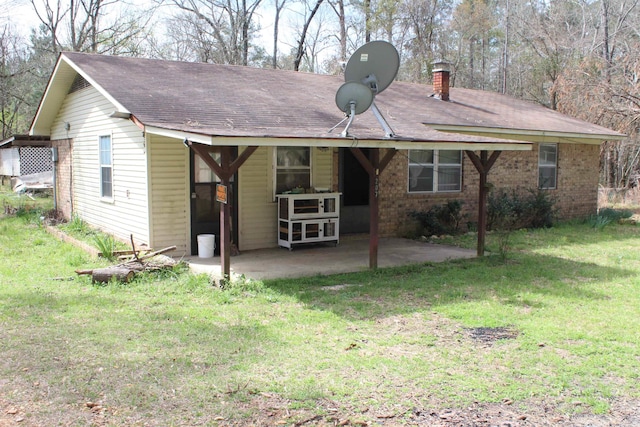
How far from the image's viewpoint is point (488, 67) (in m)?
31.3

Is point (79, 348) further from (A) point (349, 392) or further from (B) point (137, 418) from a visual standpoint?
(A) point (349, 392)

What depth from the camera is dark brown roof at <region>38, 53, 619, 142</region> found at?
28.1 ft

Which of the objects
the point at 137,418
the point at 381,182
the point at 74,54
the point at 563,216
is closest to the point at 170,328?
the point at 137,418

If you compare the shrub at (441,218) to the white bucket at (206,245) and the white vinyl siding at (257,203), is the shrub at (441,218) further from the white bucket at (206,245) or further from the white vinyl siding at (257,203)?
the white bucket at (206,245)

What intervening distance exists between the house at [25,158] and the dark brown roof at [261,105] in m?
3.96

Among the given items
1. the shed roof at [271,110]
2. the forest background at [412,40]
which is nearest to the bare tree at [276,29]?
the forest background at [412,40]

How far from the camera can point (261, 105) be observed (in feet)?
33.5

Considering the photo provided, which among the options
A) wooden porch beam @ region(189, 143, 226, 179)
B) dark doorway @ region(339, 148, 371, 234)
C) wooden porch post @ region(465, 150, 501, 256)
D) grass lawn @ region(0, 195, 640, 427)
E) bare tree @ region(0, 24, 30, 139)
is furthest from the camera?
bare tree @ region(0, 24, 30, 139)

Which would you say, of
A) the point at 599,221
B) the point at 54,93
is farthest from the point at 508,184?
the point at 54,93

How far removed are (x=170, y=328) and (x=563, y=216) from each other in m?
12.8

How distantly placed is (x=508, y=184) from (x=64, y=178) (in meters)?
10.9

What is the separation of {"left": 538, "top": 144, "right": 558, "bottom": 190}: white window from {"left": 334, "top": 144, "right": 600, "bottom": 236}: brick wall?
124mm

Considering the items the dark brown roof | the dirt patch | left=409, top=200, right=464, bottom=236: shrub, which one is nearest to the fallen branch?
the dark brown roof

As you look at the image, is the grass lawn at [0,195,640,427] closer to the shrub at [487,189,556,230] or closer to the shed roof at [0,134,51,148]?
the shrub at [487,189,556,230]
